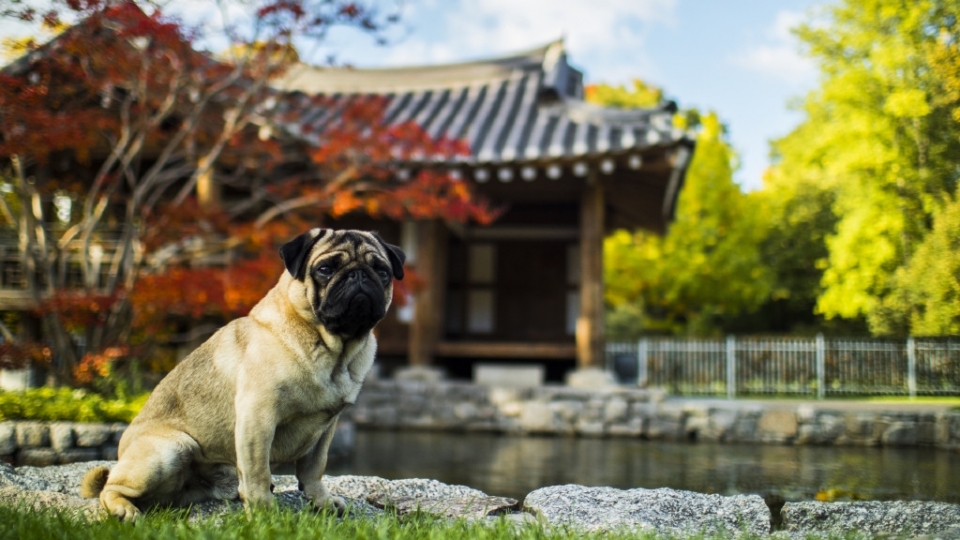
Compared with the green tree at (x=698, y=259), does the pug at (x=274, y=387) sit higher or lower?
lower

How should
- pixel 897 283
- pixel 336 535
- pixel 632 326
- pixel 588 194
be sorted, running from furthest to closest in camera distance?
pixel 632 326
pixel 588 194
pixel 897 283
pixel 336 535

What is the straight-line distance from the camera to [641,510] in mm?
4184

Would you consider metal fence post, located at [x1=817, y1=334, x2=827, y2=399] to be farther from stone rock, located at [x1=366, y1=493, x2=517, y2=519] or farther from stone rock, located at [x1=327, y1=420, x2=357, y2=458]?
stone rock, located at [x1=366, y1=493, x2=517, y2=519]

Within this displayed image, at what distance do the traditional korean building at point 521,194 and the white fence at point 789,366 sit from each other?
1.71 metres

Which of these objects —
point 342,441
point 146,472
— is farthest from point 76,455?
point 146,472

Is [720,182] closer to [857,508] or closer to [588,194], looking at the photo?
[588,194]

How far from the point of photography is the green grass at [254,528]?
10.2ft

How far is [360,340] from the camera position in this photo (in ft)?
11.8

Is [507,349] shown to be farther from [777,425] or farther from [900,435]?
[900,435]

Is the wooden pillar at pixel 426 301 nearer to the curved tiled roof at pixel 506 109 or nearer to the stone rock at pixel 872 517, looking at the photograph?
the curved tiled roof at pixel 506 109

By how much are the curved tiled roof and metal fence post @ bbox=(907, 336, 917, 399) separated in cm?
423

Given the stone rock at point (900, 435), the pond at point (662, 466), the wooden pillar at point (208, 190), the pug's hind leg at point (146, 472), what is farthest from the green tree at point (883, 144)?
the wooden pillar at point (208, 190)

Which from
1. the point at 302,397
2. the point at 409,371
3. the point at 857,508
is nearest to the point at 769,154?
the point at 409,371

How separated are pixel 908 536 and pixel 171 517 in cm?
351
